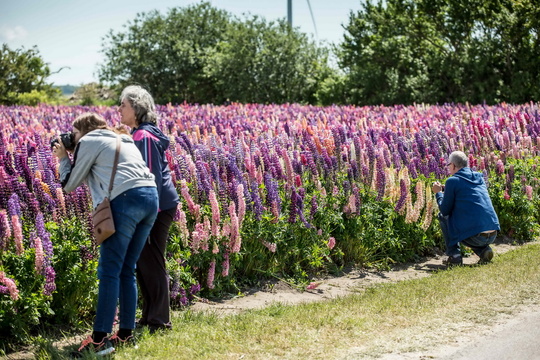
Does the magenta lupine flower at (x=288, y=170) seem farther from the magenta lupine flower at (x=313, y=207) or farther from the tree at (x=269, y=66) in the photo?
the tree at (x=269, y=66)

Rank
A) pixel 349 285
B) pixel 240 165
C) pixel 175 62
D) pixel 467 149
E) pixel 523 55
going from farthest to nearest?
pixel 175 62 < pixel 523 55 < pixel 467 149 < pixel 240 165 < pixel 349 285

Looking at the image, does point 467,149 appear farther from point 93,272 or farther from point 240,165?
point 93,272

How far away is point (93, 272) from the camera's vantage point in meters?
5.88

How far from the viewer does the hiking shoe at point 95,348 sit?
4961 mm

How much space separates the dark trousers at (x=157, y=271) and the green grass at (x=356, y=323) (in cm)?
18

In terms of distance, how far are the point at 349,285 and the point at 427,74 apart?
2161 centimetres

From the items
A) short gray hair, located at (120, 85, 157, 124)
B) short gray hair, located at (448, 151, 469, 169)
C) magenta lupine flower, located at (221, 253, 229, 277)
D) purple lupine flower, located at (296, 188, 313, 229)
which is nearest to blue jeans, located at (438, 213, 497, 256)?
short gray hair, located at (448, 151, 469, 169)

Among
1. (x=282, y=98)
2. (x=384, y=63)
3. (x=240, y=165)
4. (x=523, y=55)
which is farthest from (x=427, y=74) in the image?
(x=240, y=165)

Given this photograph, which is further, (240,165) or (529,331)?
(240,165)

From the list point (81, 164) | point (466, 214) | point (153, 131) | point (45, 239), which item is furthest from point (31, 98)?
point (81, 164)

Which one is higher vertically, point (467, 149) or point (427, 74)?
point (427, 74)

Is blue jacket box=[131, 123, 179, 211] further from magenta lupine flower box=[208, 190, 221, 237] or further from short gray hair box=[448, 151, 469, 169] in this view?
short gray hair box=[448, 151, 469, 169]

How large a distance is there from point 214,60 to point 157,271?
30611mm

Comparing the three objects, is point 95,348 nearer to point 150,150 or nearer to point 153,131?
point 150,150
